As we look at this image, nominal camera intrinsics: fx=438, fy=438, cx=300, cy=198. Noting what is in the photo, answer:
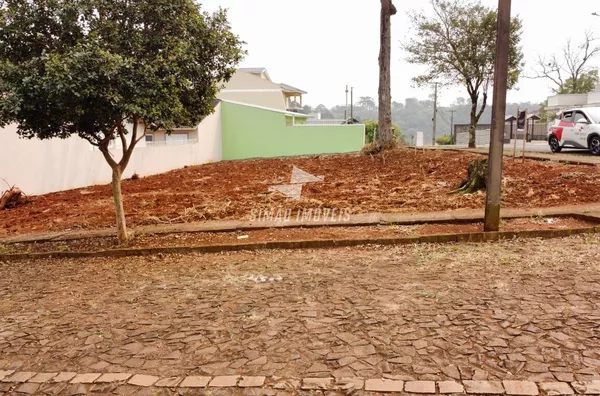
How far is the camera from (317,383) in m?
2.58

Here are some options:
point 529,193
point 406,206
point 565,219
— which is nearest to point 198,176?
point 406,206

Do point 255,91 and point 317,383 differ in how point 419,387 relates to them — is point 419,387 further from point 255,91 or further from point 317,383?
point 255,91

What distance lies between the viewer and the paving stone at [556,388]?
2363 mm

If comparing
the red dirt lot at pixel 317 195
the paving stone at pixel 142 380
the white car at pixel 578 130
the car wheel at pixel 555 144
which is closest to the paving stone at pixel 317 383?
the paving stone at pixel 142 380

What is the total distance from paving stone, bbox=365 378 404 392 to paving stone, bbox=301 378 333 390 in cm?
22

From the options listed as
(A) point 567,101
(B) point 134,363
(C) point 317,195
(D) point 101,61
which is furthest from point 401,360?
(A) point 567,101

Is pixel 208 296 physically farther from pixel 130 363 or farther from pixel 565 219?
pixel 565 219

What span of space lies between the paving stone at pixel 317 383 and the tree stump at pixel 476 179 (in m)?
6.51

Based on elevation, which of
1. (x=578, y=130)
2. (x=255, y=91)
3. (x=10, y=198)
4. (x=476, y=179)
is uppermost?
(x=255, y=91)

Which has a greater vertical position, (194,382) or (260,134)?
(260,134)

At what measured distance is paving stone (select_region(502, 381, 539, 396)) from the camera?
2.38m

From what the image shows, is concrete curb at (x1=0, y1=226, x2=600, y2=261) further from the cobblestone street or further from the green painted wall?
the green painted wall

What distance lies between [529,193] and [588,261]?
3579mm

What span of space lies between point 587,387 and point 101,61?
5.22 meters
